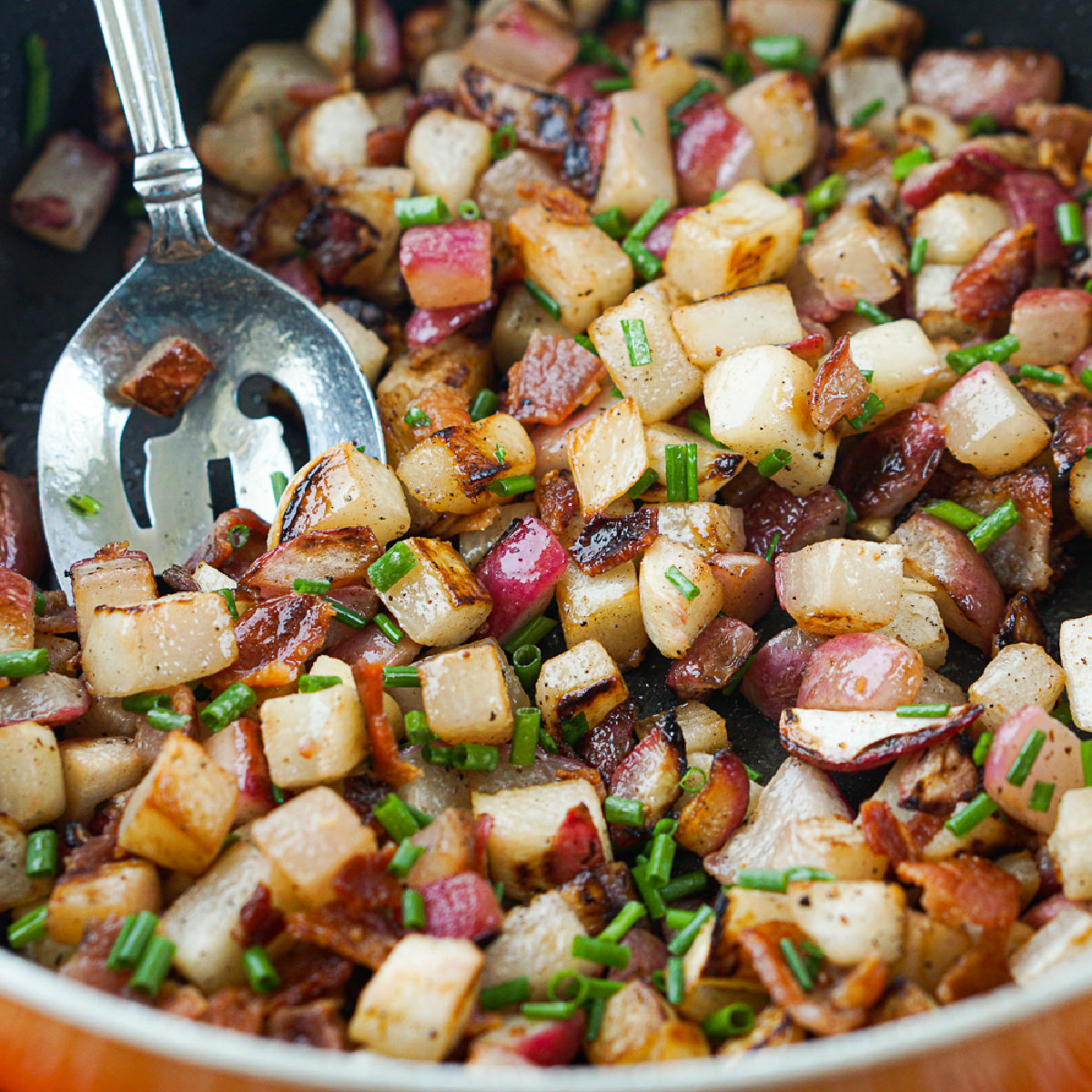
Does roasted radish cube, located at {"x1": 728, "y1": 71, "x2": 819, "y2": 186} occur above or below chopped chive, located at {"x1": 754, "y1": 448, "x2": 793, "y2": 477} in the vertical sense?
above

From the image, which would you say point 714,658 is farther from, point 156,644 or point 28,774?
point 28,774

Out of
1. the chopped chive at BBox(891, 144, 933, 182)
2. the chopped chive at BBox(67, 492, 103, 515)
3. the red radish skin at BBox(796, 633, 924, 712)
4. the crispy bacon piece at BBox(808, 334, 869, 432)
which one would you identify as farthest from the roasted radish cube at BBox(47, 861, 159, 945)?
the chopped chive at BBox(891, 144, 933, 182)

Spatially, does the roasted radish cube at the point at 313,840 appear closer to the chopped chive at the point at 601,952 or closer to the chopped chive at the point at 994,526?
the chopped chive at the point at 601,952

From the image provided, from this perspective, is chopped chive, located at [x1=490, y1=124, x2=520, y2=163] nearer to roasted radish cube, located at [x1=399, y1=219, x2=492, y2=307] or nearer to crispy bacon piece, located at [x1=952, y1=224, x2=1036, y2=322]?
roasted radish cube, located at [x1=399, y1=219, x2=492, y2=307]

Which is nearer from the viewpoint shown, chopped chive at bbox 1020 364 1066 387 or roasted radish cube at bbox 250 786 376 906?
roasted radish cube at bbox 250 786 376 906

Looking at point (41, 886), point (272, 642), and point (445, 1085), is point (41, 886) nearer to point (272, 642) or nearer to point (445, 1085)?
point (272, 642)

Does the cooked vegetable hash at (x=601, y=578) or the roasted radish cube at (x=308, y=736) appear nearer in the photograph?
the cooked vegetable hash at (x=601, y=578)

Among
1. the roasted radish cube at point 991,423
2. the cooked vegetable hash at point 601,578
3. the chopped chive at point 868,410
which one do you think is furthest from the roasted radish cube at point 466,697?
Answer: the roasted radish cube at point 991,423
